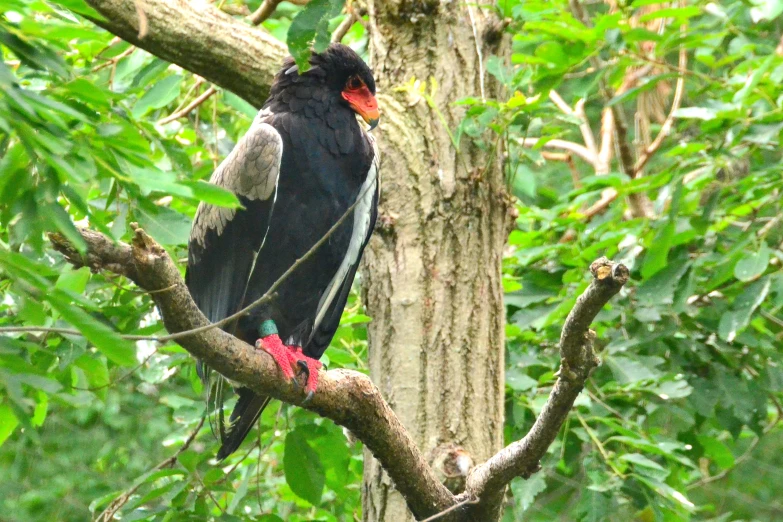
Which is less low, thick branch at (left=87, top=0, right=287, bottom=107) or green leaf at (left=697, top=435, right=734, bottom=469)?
thick branch at (left=87, top=0, right=287, bottom=107)

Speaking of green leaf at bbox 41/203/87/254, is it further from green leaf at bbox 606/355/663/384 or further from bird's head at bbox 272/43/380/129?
green leaf at bbox 606/355/663/384

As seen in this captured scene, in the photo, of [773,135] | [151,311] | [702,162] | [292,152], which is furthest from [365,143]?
[773,135]

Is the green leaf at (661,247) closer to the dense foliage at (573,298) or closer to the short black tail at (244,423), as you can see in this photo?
the dense foliage at (573,298)

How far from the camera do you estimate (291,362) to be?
103 inches

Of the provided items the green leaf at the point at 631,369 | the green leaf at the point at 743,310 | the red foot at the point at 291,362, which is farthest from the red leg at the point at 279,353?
the green leaf at the point at 743,310

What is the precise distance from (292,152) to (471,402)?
1052 millimetres

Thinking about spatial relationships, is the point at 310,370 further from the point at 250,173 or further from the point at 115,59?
the point at 115,59

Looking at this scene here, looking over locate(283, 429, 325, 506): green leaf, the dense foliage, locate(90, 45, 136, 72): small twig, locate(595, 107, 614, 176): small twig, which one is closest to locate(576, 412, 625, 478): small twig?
the dense foliage

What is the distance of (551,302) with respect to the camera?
11.5 ft

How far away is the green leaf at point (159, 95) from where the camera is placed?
313 cm

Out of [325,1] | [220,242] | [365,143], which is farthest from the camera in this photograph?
[365,143]

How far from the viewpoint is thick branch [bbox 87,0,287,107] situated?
3.02 meters

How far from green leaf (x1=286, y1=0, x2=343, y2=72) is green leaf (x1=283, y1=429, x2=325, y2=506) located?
1590 millimetres

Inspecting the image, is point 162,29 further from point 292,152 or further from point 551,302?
point 551,302
